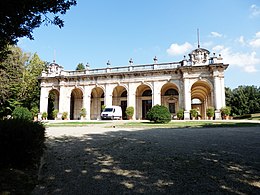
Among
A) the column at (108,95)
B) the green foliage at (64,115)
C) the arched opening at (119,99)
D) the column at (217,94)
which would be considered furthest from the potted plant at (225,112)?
the green foliage at (64,115)

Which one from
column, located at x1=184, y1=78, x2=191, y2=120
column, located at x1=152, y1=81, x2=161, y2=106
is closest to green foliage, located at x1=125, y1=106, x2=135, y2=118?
column, located at x1=152, y1=81, x2=161, y2=106

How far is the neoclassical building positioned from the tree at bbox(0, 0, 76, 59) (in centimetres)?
2266

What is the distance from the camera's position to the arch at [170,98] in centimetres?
3022

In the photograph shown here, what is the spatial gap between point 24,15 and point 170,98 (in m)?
27.5

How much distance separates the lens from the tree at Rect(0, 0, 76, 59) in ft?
13.2

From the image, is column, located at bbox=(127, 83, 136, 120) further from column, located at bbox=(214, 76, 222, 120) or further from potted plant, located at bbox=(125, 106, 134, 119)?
column, located at bbox=(214, 76, 222, 120)

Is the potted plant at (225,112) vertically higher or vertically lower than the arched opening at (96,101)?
lower

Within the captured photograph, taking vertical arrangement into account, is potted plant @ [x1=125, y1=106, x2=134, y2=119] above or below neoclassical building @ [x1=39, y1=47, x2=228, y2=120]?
below

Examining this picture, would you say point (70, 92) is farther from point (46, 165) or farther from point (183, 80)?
point (46, 165)

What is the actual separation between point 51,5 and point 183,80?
78.6 ft

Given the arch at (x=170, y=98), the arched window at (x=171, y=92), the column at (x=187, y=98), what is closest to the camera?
the column at (x=187, y=98)

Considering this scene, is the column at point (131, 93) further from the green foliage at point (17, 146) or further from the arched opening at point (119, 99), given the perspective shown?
the green foliage at point (17, 146)

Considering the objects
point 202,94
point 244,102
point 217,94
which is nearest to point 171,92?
point 217,94

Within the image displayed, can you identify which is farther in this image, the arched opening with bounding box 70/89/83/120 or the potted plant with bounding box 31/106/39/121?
the arched opening with bounding box 70/89/83/120
